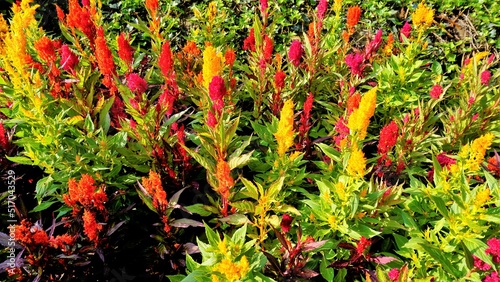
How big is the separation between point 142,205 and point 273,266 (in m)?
0.95

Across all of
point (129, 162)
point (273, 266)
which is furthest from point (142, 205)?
point (273, 266)

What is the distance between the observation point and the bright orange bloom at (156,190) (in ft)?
5.22

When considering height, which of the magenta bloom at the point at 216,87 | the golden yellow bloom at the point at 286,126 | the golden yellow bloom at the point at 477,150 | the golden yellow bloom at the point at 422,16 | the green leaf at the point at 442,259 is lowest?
the green leaf at the point at 442,259

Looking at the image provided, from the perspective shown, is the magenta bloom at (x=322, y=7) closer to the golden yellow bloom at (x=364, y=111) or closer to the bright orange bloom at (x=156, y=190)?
the golden yellow bloom at (x=364, y=111)

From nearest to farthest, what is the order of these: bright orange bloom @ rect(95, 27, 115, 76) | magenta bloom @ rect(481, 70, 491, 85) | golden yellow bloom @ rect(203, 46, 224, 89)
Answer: golden yellow bloom @ rect(203, 46, 224, 89)
bright orange bloom @ rect(95, 27, 115, 76)
magenta bloom @ rect(481, 70, 491, 85)

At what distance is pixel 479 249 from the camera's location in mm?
1646

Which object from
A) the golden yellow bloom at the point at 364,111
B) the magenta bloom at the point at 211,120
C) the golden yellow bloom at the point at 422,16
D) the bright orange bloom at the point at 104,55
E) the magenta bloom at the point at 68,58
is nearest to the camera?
the golden yellow bloom at the point at 364,111

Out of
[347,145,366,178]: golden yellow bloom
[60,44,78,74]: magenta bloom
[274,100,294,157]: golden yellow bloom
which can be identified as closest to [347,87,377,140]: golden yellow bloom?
[347,145,366,178]: golden yellow bloom

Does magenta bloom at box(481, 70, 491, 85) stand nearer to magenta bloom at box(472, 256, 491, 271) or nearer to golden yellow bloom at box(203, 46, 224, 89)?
magenta bloom at box(472, 256, 491, 271)

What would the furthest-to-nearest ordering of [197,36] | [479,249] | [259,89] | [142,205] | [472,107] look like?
[197,36]
[259,89]
[472,107]
[142,205]
[479,249]

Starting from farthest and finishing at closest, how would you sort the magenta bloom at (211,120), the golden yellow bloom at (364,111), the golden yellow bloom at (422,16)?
1. the golden yellow bloom at (422,16)
2. the magenta bloom at (211,120)
3. the golden yellow bloom at (364,111)

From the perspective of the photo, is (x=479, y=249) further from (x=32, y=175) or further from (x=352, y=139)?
(x=32, y=175)

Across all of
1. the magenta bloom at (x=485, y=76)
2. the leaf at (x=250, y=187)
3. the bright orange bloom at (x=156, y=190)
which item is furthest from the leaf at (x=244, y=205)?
the magenta bloom at (x=485, y=76)

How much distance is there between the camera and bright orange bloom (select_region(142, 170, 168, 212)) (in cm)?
159
